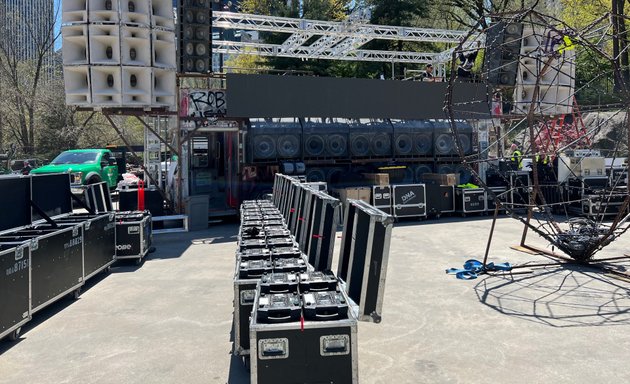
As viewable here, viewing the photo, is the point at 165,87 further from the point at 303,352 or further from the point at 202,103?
the point at 303,352

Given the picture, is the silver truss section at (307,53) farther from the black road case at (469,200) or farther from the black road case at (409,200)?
the black road case at (469,200)

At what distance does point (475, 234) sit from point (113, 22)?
1172cm

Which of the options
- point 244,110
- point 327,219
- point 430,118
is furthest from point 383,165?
point 327,219

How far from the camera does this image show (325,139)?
1836cm

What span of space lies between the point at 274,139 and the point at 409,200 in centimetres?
525

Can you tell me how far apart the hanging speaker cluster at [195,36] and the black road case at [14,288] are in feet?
31.7

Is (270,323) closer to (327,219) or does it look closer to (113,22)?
(327,219)

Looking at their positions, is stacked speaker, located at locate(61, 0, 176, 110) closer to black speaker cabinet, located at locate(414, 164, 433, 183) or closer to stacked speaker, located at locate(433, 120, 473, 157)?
black speaker cabinet, located at locate(414, 164, 433, 183)

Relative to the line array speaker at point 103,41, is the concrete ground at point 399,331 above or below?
below

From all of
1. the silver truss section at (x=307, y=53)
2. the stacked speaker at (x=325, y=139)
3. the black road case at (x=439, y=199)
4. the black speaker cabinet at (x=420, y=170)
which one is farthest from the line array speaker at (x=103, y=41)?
the black speaker cabinet at (x=420, y=170)

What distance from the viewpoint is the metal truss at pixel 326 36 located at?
1934cm

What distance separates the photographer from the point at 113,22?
13430mm

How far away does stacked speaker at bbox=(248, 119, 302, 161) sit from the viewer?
17.1 metres

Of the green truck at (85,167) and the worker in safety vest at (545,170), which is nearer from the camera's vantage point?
the worker in safety vest at (545,170)
